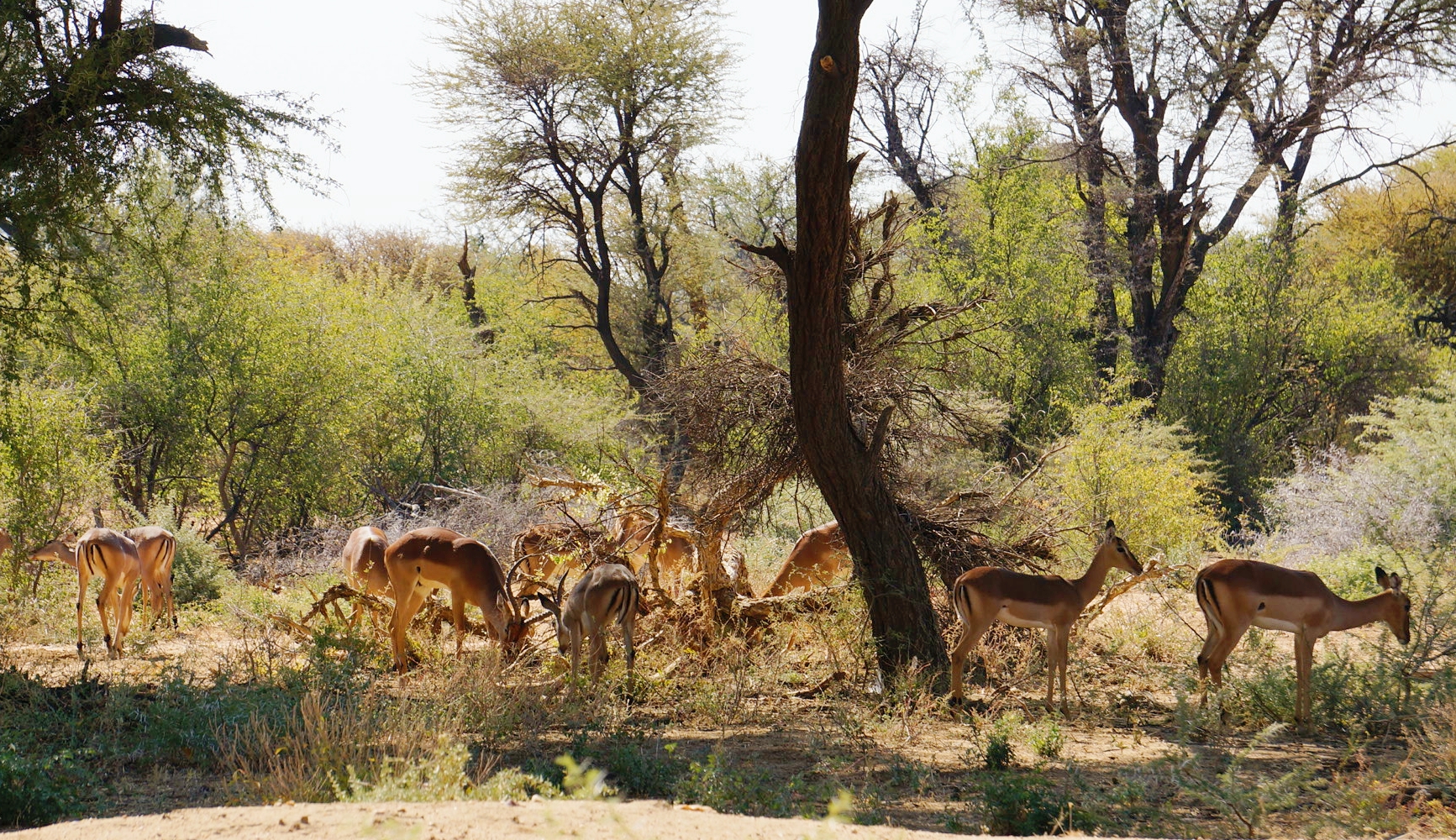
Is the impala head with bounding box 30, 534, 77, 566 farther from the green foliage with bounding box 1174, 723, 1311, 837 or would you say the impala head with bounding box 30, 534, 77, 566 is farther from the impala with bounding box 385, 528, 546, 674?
the green foliage with bounding box 1174, 723, 1311, 837

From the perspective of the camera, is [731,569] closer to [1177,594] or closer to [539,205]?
[1177,594]

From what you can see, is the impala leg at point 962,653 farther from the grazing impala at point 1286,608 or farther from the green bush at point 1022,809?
the green bush at point 1022,809

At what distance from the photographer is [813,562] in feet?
38.9

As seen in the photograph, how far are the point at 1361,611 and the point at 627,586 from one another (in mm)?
5970

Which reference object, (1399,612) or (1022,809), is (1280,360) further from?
(1022,809)

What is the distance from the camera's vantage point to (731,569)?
11617 millimetres

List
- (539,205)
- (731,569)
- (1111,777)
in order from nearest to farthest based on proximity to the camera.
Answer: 1. (1111,777)
2. (731,569)
3. (539,205)

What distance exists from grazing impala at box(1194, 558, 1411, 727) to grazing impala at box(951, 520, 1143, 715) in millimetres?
1078

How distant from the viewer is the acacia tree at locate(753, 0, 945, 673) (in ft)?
Result: 28.3

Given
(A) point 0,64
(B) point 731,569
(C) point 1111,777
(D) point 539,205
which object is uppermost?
(D) point 539,205

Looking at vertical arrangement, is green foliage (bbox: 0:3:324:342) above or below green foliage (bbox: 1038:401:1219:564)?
above

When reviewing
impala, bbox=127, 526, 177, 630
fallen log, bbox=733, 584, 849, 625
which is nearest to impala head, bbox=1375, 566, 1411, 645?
fallen log, bbox=733, 584, 849, 625

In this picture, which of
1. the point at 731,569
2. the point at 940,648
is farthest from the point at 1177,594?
the point at 731,569

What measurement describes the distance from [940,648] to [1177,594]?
4295mm
